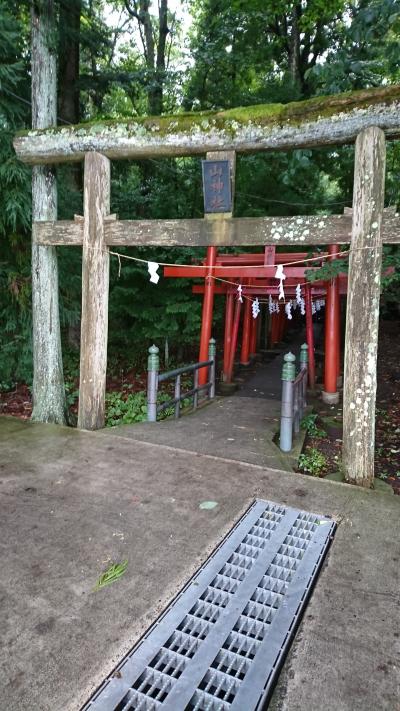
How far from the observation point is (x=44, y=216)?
227 inches

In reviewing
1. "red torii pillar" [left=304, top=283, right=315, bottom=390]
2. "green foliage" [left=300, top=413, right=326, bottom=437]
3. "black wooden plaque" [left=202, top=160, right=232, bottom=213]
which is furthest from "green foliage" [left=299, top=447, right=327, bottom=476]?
"red torii pillar" [left=304, top=283, right=315, bottom=390]

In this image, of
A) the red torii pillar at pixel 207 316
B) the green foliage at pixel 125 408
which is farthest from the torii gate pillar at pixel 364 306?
the green foliage at pixel 125 408

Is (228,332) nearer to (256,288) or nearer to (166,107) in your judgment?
(256,288)

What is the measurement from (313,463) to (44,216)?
4816 mm

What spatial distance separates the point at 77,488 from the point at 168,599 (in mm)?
1617

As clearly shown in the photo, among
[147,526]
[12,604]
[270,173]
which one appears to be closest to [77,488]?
[147,526]

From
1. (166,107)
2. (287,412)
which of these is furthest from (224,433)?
(166,107)

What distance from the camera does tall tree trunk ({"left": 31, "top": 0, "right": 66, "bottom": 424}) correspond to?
18.8 feet

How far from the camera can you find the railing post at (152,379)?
590 cm

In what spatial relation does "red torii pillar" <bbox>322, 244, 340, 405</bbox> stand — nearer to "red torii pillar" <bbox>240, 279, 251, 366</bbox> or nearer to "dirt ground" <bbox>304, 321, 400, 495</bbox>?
"dirt ground" <bbox>304, 321, 400, 495</bbox>

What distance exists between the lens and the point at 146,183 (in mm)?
11328

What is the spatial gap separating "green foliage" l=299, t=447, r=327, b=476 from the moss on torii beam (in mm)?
3545

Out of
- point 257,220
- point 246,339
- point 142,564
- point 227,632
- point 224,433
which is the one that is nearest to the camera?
point 227,632

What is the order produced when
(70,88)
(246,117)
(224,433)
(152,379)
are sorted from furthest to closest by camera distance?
1. (70,88)
2. (152,379)
3. (224,433)
4. (246,117)
